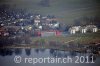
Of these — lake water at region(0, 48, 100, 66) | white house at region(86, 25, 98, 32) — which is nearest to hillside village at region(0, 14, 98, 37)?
white house at region(86, 25, 98, 32)

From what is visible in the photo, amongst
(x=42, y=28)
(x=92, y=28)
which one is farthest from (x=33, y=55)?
(x=92, y=28)

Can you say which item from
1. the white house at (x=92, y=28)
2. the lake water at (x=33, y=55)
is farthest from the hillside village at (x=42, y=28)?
the lake water at (x=33, y=55)

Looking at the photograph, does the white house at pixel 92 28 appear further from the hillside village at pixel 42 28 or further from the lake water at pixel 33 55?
the lake water at pixel 33 55

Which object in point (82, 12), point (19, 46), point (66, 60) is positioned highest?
point (82, 12)

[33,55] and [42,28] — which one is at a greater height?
[42,28]

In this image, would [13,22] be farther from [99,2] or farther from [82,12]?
[99,2]

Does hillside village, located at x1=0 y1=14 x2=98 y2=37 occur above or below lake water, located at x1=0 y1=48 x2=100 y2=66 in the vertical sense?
above

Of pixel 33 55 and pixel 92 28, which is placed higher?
pixel 92 28

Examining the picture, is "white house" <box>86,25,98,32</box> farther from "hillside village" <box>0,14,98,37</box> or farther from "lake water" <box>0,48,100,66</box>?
"lake water" <box>0,48,100,66</box>

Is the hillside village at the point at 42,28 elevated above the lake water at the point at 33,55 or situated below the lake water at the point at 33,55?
above

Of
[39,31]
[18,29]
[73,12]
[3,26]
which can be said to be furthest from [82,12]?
[3,26]

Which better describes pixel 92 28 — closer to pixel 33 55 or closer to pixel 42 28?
pixel 42 28
